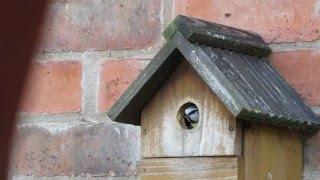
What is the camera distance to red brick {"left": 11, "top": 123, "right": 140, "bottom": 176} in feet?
2.83

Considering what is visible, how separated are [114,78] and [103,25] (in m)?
0.08

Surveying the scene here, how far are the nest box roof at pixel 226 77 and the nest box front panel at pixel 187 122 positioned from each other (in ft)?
0.05

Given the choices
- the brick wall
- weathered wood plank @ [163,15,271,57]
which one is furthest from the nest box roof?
the brick wall

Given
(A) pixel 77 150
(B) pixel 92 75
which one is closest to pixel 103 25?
(B) pixel 92 75

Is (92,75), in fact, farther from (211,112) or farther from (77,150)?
(211,112)

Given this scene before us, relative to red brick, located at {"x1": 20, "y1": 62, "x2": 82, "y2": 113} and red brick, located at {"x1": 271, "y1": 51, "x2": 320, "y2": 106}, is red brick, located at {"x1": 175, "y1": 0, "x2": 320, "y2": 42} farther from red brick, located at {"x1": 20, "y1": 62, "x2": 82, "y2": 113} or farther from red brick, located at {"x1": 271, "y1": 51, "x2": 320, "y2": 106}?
red brick, located at {"x1": 20, "y1": 62, "x2": 82, "y2": 113}

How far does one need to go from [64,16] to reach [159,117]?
1.00 feet

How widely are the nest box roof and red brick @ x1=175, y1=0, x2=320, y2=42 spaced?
0.06m

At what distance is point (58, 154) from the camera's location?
895 millimetres

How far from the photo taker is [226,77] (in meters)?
0.60

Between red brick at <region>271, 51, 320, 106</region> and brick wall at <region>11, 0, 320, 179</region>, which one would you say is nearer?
red brick at <region>271, 51, 320, 106</region>

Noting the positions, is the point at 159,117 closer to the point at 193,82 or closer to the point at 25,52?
the point at 193,82

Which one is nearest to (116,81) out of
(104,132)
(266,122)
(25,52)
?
(104,132)

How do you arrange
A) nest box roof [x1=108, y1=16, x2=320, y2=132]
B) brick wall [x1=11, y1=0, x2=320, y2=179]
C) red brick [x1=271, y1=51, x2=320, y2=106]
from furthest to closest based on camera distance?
brick wall [x1=11, y1=0, x2=320, y2=179]
red brick [x1=271, y1=51, x2=320, y2=106]
nest box roof [x1=108, y1=16, x2=320, y2=132]
